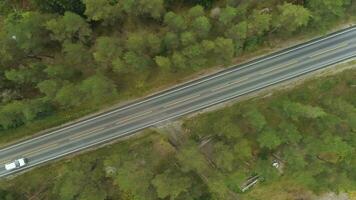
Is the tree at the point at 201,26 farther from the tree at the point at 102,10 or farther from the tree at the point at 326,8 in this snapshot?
the tree at the point at 326,8

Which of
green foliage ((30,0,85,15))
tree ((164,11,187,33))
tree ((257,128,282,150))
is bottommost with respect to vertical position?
tree ((257,128,282,150))

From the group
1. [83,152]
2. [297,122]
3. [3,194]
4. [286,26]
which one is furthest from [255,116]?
[3,194]

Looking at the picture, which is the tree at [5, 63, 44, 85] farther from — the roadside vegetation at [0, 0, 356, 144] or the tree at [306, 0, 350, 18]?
the tree at [306, 0, 350, 18]

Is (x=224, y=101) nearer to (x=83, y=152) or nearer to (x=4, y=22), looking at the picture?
(x=83, y=152)

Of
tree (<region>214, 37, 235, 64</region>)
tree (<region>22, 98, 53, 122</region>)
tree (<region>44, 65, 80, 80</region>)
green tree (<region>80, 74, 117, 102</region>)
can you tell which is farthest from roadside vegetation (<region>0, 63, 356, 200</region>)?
tree (<region>44, 65, 80, 80</region>)

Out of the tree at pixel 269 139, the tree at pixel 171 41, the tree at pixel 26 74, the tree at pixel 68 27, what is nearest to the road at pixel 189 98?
the tree at pixel 171 41

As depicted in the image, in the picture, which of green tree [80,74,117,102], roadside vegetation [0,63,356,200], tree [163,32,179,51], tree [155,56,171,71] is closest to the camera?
tree [155,56,171,71]
